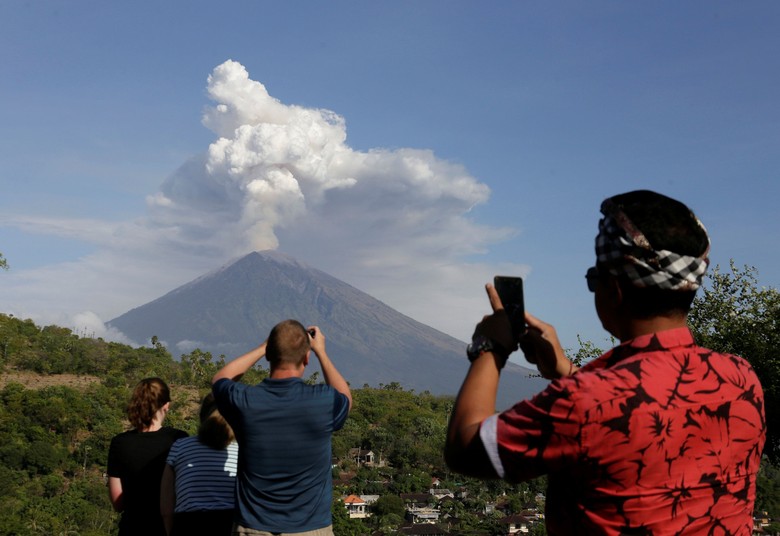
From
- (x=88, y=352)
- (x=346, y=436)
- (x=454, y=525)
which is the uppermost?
(x=88, y=352)

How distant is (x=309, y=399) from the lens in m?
4.28

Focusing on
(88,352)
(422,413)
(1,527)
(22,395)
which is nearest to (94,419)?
(22,395)

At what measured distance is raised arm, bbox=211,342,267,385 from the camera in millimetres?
4438

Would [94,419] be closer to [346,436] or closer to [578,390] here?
[346,436]

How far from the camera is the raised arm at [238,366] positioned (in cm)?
444

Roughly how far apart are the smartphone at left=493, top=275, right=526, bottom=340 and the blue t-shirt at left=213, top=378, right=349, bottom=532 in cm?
243

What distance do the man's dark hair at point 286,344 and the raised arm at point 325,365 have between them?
107 millimetres

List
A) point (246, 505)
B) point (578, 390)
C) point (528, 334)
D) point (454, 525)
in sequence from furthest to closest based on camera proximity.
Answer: point (454, 525)
point (246, 505)
point (528, 334)
point (578, 390)

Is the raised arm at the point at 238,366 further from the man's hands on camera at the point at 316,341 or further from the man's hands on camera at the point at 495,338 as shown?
the man's hands on camera at the point at 495,338

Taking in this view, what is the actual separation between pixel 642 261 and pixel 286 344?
273cm

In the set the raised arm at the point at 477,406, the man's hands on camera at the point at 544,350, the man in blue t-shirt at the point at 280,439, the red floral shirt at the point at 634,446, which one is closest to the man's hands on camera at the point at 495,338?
the raised arm at the point at 477,406

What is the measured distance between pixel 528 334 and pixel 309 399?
7.08ft

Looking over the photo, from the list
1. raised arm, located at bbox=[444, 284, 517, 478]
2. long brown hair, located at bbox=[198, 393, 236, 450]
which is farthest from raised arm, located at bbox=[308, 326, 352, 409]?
raised arm, located at bbox=[444, 284, 517, 478]

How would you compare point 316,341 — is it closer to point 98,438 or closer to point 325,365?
point 325,365
